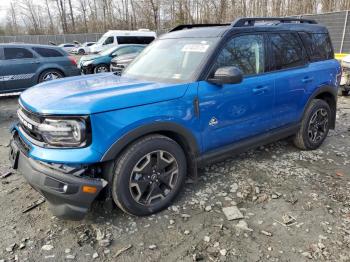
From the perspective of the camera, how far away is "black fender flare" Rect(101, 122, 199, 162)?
276cm

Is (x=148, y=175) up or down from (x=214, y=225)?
up

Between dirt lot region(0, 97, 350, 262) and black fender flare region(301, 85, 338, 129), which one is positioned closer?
dirt lot region(0, 97, 350, 262)

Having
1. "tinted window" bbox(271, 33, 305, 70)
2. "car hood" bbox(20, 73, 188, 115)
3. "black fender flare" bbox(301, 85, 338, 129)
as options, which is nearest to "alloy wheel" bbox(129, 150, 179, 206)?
"car hood" bbox(20, 73, 188, 115)

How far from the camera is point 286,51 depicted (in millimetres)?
4234

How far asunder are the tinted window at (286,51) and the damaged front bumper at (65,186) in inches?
106

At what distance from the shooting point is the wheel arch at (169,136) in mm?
2771

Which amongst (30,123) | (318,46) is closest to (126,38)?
(318,46)

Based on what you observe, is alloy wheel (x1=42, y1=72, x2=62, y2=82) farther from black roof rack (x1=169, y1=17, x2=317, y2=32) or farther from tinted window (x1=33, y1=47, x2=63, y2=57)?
black roof rack (x1=169, y1=17, x2=317, y2=32)

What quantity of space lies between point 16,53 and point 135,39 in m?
15.2

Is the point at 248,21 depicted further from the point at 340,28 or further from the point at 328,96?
the point at 340,28

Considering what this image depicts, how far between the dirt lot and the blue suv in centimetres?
28

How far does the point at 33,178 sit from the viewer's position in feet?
9.05

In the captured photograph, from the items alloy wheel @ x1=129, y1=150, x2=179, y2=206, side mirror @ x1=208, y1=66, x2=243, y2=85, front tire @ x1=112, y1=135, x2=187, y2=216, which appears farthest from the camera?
side mirror @ x1=208, y1=66, x2=243, y2=85

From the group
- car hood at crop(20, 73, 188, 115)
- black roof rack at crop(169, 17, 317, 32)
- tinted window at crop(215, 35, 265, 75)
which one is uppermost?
black roof rack at crop(169, 17, 317, 32)
